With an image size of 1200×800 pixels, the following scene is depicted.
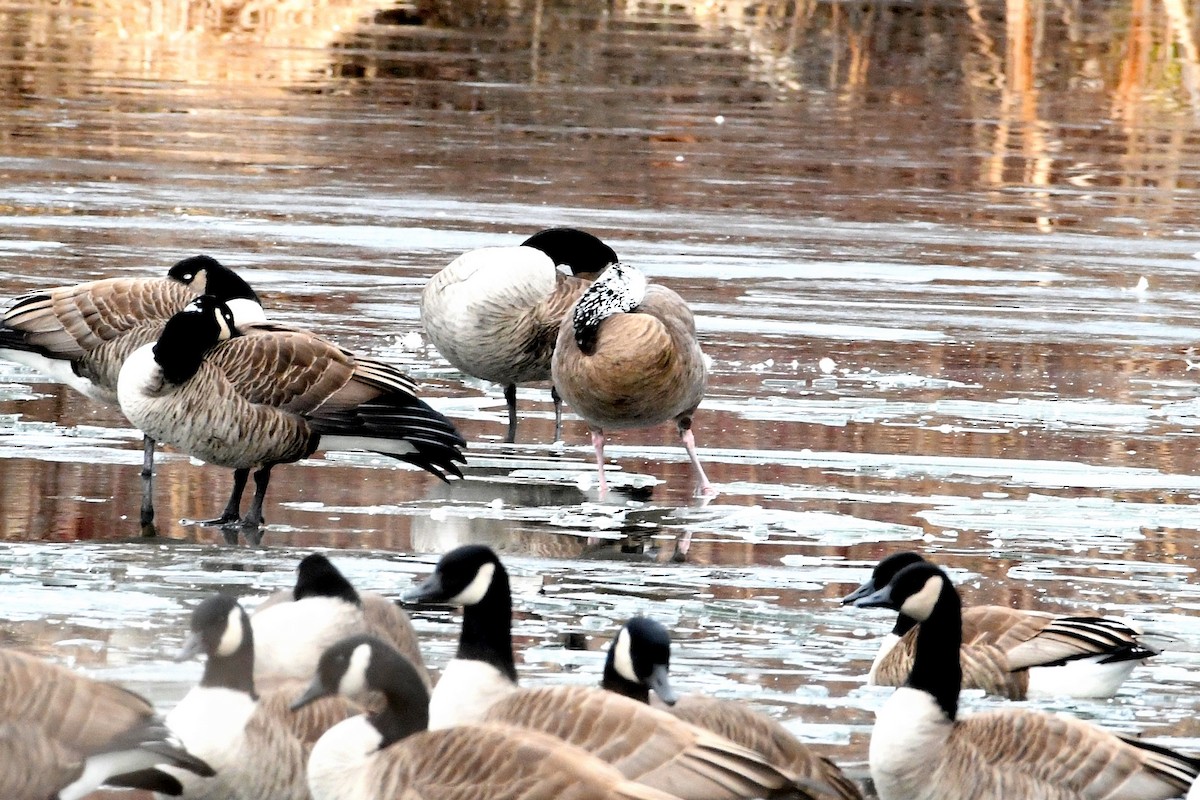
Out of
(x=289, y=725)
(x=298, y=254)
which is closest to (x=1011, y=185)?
(x=298, y=254)

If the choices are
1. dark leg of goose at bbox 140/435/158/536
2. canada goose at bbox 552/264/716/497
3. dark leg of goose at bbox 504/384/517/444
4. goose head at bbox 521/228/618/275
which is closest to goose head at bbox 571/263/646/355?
canada goose at bbox 552/264/716/497

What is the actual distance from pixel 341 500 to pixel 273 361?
0.79m

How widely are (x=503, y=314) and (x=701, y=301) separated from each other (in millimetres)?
3453

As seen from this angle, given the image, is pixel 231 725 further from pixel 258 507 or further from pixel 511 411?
pixel 511 411

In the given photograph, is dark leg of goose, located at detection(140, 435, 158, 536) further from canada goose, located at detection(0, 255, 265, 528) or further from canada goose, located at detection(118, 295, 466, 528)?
canada goose, located at detection(0, 255, 265, 528)

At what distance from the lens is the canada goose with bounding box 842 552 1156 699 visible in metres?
6.62

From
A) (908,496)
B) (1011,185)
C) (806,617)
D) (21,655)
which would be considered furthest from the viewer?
(1011,185)

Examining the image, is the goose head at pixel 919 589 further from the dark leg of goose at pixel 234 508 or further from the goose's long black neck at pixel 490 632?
the dark leg of goose at pixel 234 508

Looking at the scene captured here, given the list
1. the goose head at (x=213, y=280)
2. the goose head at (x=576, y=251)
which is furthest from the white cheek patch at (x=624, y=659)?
the goose head at (x=576, y=251)

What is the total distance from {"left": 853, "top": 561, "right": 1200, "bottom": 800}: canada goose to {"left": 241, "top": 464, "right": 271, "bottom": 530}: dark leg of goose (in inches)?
143

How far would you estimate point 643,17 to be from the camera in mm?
36531

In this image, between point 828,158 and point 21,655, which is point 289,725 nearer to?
point 21,655

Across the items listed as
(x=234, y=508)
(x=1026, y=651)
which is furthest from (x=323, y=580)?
(x=234, y=508)

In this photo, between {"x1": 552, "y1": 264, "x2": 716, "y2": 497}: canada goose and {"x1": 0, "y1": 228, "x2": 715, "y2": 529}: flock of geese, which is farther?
{"x1": 552, "y1": 264, "x2": 716, "y2": 497}: canada goose
